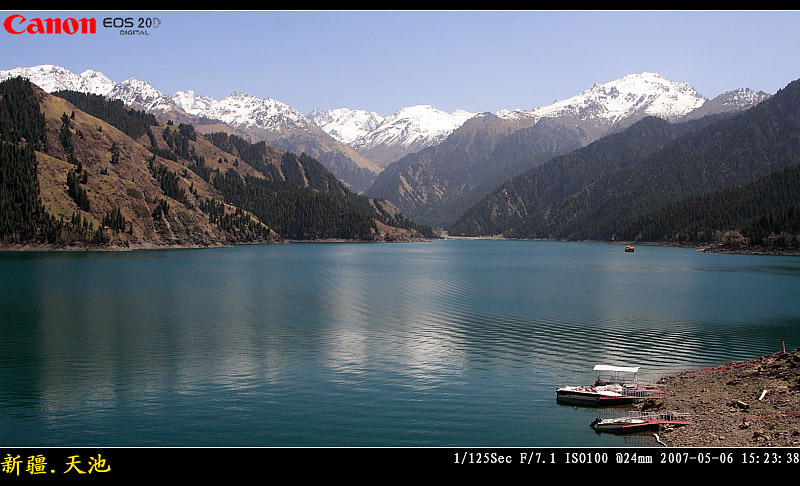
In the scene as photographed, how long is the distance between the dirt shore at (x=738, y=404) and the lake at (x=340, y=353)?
309 cm

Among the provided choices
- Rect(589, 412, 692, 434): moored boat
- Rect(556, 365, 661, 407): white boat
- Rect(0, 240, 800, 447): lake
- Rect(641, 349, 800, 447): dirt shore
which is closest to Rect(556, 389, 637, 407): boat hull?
Rect(556, 365, 661, 407): white boat

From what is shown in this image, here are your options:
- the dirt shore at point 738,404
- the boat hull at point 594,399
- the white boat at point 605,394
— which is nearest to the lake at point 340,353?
the boat hull at point 594,399

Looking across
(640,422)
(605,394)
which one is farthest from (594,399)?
(640,422)

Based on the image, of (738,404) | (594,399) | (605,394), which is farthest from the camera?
(605,394)

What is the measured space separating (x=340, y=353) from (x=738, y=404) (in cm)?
3169

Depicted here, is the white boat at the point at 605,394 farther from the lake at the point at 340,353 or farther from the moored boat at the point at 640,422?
the moored boat at the point at 640,422

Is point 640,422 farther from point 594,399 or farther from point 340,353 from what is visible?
point 340,353

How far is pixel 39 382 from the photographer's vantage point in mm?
41094

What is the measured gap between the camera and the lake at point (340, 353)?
107 ft

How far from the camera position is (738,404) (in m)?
33.1
